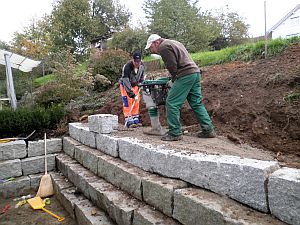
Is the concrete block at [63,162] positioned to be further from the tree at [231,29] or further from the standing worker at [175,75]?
the tree at [231,29]

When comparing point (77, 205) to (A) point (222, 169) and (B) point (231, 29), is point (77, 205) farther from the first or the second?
(B) point (231, 29)

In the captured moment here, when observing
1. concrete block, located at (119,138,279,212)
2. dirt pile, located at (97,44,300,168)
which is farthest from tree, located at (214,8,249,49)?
concrete block, located at (119,138,279,212)

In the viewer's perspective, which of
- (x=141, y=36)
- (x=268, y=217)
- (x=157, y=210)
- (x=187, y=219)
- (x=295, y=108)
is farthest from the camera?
(x=141, y=36)

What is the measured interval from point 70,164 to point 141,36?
41.3ft

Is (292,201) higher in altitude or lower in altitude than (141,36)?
lower

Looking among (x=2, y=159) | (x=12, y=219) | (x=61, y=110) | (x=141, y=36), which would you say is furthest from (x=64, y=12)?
(x=12, y=219)

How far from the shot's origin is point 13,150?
5359 mm

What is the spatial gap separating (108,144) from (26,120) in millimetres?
3029

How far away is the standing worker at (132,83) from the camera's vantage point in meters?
5.05

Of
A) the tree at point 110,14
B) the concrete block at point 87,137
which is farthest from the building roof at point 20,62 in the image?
the tree at point 110,14

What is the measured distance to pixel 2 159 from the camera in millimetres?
5281

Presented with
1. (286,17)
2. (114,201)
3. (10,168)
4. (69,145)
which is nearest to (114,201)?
(114,201)

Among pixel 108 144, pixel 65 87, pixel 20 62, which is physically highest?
pixel 20 62

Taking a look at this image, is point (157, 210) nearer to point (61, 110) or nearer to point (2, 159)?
point (2, 159)
